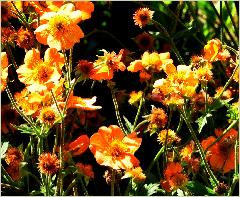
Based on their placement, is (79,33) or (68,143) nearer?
(79,33)

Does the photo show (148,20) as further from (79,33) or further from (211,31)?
(211,31)

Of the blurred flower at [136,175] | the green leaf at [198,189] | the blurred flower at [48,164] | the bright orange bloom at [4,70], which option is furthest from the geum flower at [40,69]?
the green leaf at [198,189]

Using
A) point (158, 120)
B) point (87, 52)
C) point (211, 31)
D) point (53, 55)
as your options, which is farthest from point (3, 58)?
point (211, 31)

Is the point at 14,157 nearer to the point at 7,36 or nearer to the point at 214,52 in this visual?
the point at 7,36

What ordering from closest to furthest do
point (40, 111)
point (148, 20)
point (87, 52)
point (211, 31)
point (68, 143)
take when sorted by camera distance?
point (40, 111)
point (68, 143)
point (148, 20)
point (87, 52)
point (211, 31)

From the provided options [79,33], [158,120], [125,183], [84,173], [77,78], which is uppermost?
[79,33]

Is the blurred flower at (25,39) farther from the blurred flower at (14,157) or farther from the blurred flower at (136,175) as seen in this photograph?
the blurred flower at (136,175)

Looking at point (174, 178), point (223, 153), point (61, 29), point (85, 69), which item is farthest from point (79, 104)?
point (223, 153)

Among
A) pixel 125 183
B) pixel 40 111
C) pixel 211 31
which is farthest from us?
pixel 211 31
